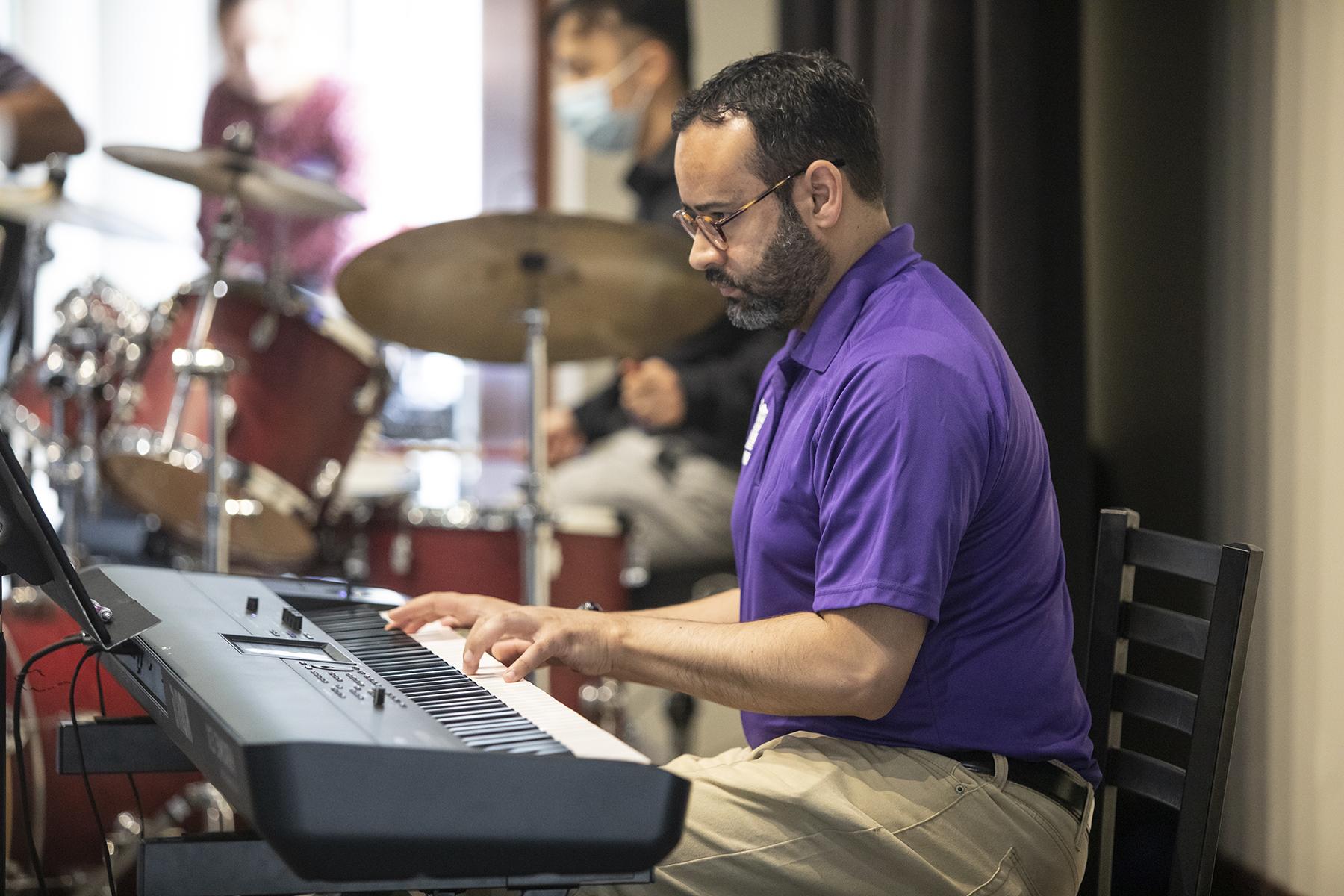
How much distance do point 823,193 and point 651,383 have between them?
83.4 inches

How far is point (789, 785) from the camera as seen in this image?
1224 millimetres

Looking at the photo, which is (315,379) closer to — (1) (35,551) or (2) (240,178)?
(2) (240,178)

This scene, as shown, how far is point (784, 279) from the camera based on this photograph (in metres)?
1.43

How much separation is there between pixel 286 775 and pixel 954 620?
70 cm

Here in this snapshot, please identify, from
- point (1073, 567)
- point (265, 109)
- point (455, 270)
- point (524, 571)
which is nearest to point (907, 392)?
point (1073, 567)

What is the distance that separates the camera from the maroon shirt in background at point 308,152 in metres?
3.95

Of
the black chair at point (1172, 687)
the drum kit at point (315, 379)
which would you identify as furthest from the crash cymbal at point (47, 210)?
the black chair at point (1172, 687)

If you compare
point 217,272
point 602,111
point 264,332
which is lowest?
point 264,332

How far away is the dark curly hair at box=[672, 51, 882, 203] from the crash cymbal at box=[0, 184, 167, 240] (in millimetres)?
1916

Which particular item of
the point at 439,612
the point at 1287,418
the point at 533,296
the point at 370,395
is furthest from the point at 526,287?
the point at 1287,418

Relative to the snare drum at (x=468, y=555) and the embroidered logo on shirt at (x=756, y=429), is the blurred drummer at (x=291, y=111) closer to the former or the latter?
the snare drum at (x=468, y=555)

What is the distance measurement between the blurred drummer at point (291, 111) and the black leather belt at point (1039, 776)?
3.11 metres

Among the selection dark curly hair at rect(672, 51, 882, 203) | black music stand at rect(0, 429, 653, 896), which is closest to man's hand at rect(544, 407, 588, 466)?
dark curly hair at rect(672, 51, 882, 203)

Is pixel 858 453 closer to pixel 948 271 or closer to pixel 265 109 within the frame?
pixel 948 271
